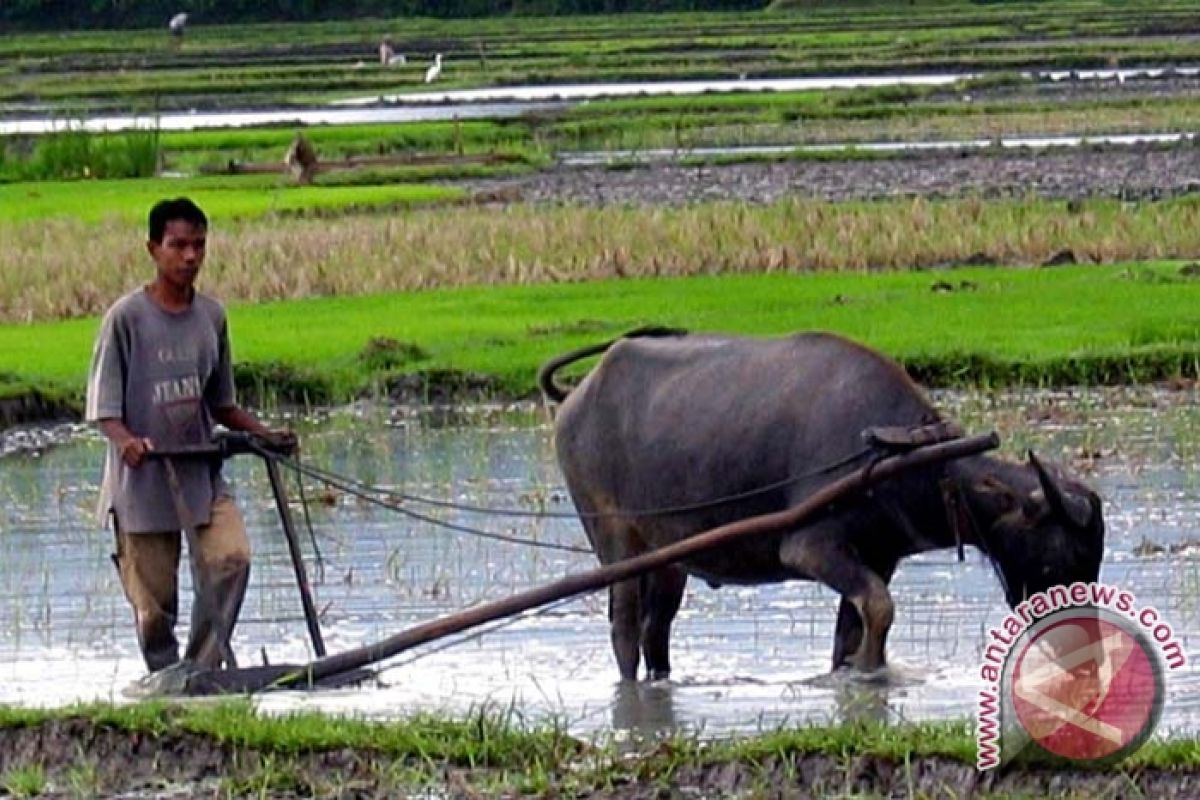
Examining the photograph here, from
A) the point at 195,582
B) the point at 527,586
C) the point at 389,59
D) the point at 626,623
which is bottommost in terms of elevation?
the point at 527,586

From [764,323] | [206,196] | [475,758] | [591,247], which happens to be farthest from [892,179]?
[475,758]

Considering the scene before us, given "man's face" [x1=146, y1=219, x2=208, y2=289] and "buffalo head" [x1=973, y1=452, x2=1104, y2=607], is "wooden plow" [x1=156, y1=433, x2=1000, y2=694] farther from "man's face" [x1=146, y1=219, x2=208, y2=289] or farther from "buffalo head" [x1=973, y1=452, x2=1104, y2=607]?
"man's face" [x1=146, y1=219, x2=208, y2=289]

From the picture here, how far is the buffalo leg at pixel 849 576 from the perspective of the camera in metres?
6.93

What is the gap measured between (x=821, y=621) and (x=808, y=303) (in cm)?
664

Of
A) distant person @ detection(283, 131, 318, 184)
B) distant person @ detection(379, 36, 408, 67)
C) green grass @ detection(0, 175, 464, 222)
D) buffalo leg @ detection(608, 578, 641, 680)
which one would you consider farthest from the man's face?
distant person @ detection(379, 36, 408, 67)

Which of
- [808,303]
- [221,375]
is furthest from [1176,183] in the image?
[221,375]

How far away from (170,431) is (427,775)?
178cm

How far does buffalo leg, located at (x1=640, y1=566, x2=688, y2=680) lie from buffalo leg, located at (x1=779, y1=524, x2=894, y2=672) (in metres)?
0.72

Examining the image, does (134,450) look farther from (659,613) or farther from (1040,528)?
(1040,528)

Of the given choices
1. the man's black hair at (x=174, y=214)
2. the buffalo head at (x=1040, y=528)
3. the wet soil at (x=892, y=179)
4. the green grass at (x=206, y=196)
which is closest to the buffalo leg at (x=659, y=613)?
the buffalo head at (x=1040, y=528)

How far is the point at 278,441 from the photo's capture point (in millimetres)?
7223

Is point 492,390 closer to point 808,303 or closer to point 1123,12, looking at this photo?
point 808,303

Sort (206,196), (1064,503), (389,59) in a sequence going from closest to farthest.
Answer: (1064,503)
(206,196)
(389,59)

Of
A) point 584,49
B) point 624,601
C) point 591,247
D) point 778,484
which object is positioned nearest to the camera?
point 778,484
